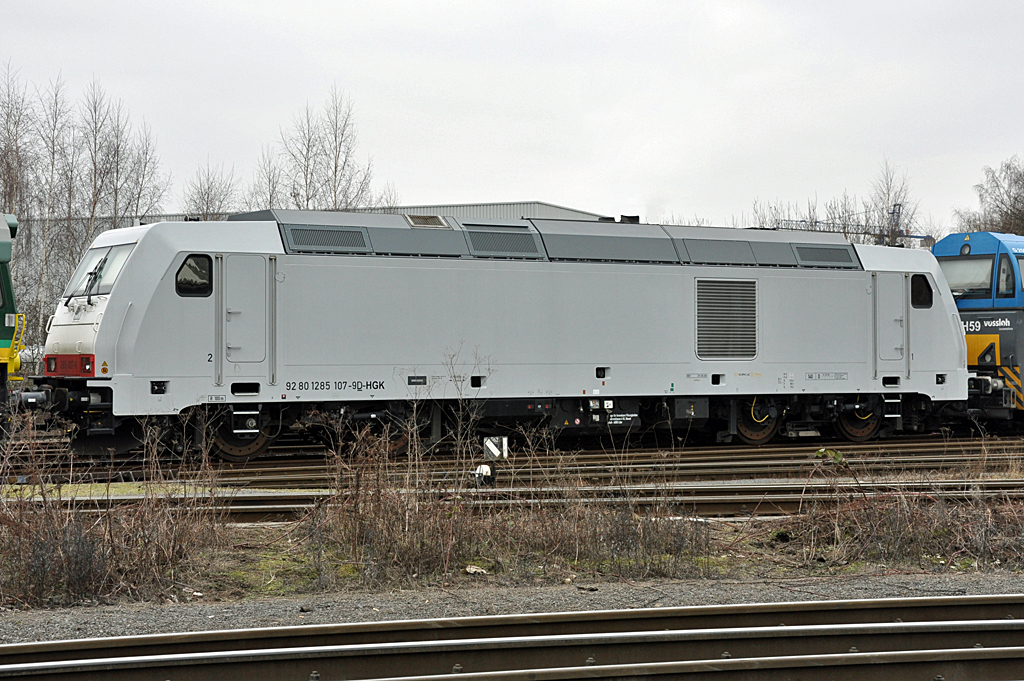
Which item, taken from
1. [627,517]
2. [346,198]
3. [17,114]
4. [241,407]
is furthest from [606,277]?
[17,114]

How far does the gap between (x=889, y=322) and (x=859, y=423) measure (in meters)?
1.74

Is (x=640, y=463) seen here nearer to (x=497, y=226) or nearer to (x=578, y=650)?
(x=497, y=226)

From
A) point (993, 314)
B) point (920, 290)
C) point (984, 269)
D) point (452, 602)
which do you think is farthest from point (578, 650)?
point (984, 269)

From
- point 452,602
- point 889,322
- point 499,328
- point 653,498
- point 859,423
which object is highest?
point 889,322

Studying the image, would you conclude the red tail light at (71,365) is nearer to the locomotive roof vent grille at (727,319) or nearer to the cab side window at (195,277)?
the cab side window at (195,277)

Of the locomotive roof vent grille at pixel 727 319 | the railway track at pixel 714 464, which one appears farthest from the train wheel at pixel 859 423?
the locomotive roof vent grille at pixel 727 319

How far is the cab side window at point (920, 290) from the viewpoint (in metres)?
15.6

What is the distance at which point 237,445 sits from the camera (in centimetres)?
1247

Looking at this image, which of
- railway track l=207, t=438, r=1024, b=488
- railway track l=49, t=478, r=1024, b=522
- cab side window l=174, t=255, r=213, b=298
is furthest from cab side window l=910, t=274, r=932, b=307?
cab side window l=174, t=255, r=213, b=298

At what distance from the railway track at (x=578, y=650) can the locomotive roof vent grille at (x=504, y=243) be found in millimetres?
8556

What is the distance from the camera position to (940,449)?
14.2 m

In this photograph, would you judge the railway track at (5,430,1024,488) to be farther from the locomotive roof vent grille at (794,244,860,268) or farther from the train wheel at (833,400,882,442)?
the locomotive roof vent grille at (794,244,860,268)

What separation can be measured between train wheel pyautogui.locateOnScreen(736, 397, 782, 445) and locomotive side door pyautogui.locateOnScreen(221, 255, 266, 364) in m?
7.37

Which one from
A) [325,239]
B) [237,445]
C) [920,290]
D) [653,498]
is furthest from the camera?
[920,290]
